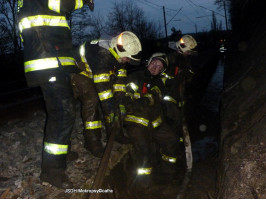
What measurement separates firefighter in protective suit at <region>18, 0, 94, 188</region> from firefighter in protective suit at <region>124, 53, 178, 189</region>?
138cm

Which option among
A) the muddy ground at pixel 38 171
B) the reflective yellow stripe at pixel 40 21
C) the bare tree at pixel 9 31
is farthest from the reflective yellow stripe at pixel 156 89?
the bare tree at pixel 9 31

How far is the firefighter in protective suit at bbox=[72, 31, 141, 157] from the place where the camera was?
11.2 ft

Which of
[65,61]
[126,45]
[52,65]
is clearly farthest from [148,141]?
[52,65]

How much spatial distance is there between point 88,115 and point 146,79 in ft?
3.87

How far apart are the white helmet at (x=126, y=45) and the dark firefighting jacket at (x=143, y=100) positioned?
0.66 metres

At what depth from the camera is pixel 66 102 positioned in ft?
9.11

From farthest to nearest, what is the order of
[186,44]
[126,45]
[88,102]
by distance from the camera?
[186,44], [88,102], [126,45]

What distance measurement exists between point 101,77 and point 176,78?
2371mm

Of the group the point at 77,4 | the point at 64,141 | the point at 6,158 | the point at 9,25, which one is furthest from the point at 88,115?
the point at 9,25

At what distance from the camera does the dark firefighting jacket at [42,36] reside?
2.55m

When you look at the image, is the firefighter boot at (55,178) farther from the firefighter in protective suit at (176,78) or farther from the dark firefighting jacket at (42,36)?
the firefighter in protective suit at (176,78)

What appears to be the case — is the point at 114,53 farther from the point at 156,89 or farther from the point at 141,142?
the point at 141,142

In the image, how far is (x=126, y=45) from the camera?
3510 mm

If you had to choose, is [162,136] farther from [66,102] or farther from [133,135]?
[66,102]
